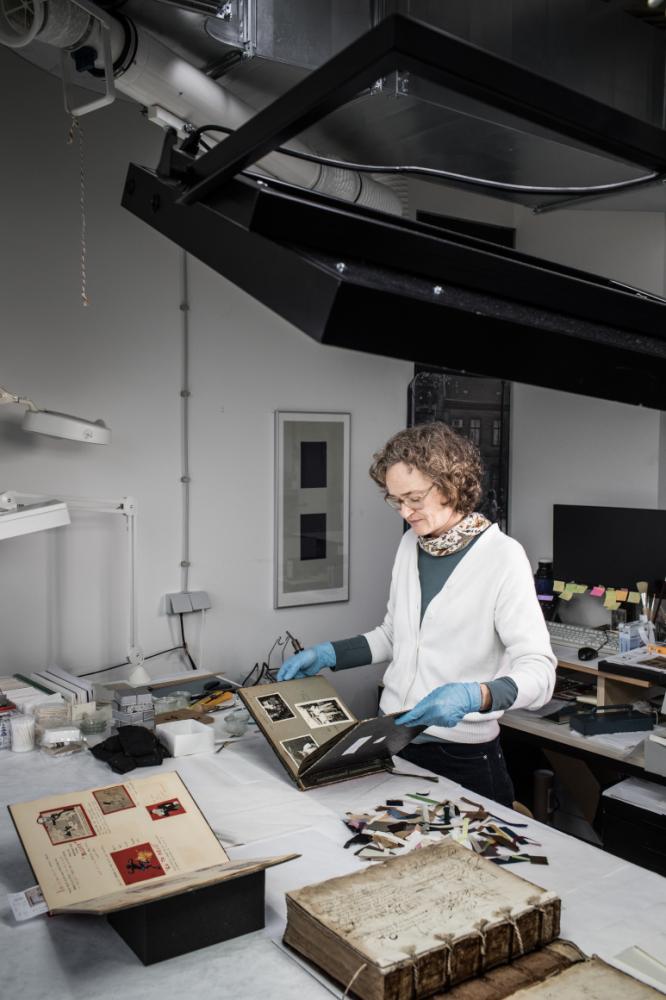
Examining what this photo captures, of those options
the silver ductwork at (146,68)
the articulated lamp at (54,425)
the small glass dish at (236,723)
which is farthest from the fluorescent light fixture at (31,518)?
the silver ductwork at (146,68)

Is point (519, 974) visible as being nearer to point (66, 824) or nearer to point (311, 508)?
point (66, 824)

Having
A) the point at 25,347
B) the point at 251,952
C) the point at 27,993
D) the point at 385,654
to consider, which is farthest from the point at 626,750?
the point at 25,347

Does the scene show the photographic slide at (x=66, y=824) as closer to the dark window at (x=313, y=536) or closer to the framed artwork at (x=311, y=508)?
the framed artwork at (x=311, y=508)

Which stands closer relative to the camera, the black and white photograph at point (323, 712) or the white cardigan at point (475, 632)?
the white cardigan at point (475, 632)

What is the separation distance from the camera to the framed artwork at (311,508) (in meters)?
3.66

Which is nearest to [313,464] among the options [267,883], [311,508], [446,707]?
[311,508]

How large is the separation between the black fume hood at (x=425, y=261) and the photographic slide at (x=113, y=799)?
1068mm

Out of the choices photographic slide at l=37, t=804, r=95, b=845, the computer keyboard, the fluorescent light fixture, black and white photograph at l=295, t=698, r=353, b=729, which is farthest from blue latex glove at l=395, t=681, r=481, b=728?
the computer keyboard

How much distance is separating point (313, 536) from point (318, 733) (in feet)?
5.65

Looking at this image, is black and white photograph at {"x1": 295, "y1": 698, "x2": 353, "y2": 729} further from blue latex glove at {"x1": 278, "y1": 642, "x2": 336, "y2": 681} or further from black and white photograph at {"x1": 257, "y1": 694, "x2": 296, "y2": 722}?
blue latex glove at {"x1": 278, "y1": 642, "x2": 336, "y2": 681}

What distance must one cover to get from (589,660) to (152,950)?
243cm

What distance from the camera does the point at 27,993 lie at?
1.22 meters

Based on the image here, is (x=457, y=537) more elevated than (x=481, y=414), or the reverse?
(x=481, y=414)

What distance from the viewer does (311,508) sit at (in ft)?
12.3
